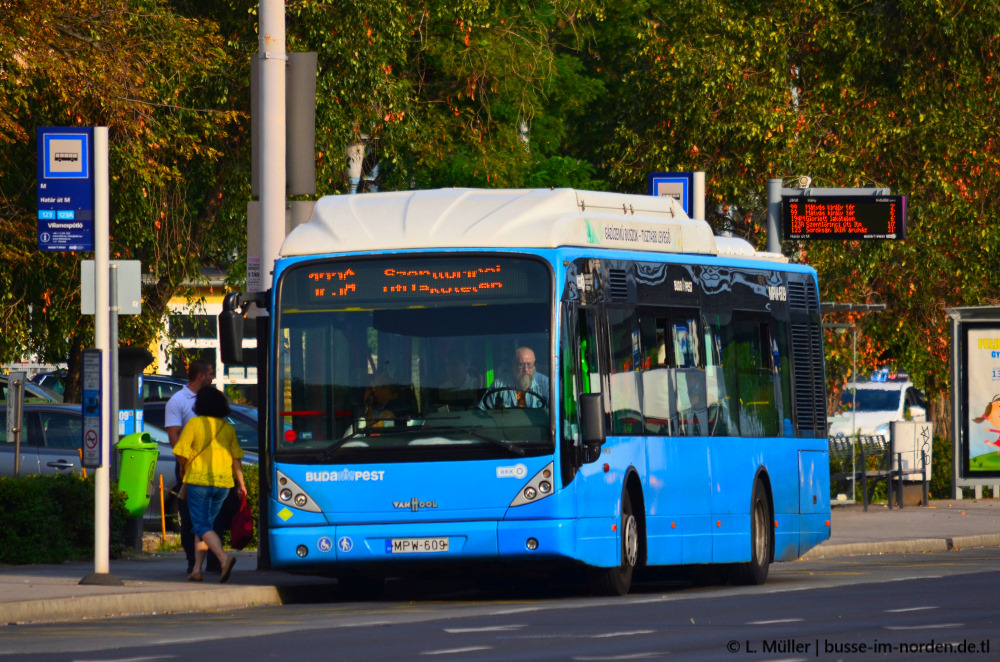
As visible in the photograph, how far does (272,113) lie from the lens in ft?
60.2

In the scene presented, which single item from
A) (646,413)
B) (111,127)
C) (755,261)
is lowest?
(646,413)

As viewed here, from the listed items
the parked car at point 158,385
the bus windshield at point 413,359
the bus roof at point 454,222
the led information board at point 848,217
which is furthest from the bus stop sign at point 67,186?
the parked car at point 158,385

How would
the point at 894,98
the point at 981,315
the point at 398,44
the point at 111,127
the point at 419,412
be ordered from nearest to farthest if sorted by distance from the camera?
the point at 419,412
the point at 111,127
the point at 398,44
the point at 981,315
the point at 894,98

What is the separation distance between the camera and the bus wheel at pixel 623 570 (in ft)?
52.1

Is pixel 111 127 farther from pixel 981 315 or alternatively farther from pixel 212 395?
pixel 981 315

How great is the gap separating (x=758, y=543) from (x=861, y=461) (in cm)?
1190

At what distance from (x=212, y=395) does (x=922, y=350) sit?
19961 mm

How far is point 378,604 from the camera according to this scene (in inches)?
631

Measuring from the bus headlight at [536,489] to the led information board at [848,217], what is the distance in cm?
990

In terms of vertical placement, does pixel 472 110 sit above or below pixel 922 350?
above

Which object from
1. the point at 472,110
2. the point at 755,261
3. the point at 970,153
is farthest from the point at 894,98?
the point at 755,261

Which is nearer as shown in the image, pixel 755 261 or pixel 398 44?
pixel 755 261

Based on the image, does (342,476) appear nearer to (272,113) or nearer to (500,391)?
(500,391)

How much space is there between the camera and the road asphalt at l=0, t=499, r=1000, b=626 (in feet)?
47.9
